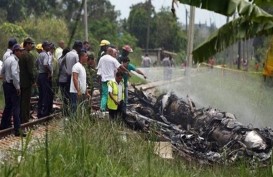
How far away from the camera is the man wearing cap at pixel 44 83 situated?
13500 mm

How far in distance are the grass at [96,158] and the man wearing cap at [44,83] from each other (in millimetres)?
4478

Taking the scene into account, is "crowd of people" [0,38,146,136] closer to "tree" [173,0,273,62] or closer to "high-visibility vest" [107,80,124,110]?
"high-visibility vest" [107,80,124,110]

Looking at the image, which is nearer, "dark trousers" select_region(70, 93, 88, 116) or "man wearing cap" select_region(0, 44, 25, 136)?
"dark trousers" select_region(70, 93, 88, 116)

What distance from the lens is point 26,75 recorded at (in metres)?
12.3

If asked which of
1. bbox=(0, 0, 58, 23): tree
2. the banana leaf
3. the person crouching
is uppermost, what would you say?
bbox=(0, 0, 58, 23): tree

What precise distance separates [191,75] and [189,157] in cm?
1316

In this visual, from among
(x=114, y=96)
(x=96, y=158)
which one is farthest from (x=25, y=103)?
(x=96, y=158)

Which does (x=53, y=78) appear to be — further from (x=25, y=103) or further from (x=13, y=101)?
(x=13, y=101)

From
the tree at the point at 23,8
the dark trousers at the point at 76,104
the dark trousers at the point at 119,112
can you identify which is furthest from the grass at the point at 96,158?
the tree at the point at 23,8

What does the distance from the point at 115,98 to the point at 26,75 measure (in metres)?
1.92

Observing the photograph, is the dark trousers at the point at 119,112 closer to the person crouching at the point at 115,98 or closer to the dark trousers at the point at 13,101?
the person crouching at the point at 115,98

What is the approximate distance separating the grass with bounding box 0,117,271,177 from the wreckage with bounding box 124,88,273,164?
1.03 meters

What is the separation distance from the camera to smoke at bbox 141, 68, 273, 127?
63.1 ft

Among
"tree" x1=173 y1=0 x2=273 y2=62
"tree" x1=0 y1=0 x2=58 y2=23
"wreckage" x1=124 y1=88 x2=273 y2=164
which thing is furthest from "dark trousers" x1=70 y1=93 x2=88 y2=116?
"tree" x1=0 y1=0 x2=58 y2=23
